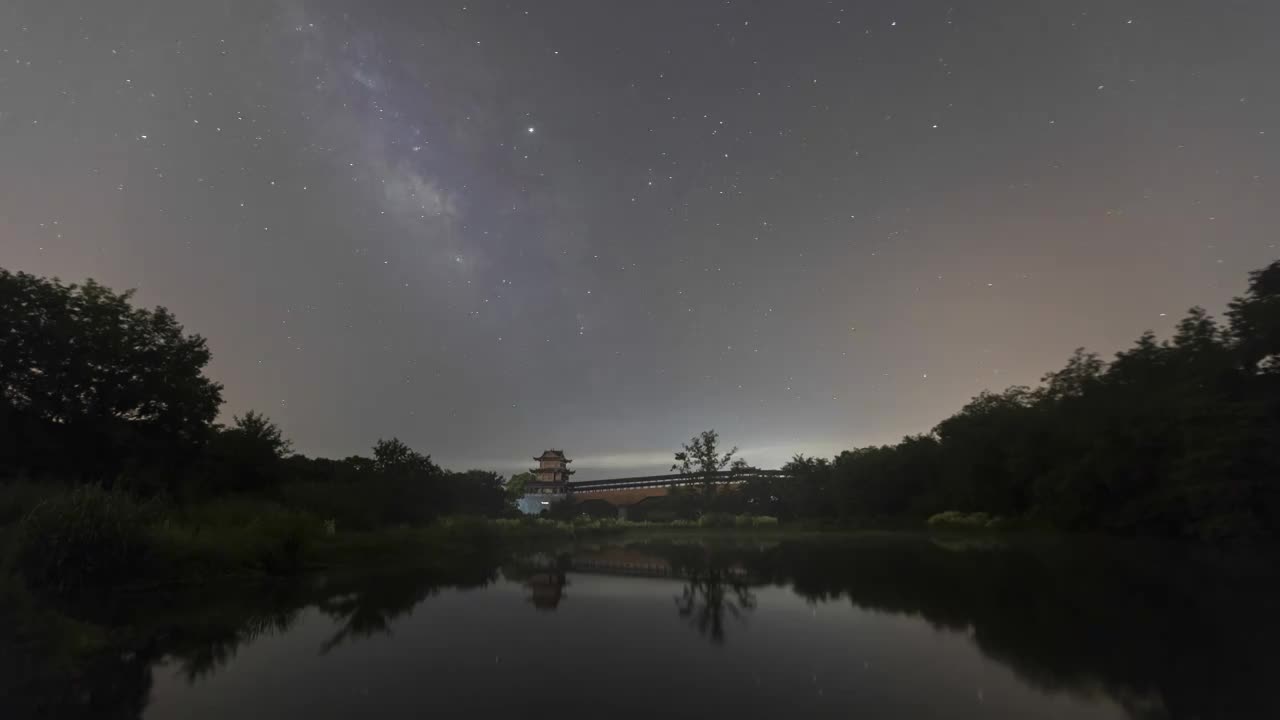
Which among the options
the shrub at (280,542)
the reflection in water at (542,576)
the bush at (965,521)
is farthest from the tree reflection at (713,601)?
the bush at (965,521)

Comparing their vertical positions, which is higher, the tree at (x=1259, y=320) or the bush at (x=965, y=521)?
the tree at (x=1259, y=320)

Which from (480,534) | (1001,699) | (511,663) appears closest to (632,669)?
(511,663)

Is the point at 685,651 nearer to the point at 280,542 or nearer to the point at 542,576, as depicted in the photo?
the point at 542,576

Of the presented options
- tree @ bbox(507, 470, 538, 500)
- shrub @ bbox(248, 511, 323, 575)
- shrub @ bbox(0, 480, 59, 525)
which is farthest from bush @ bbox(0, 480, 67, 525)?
tree @ bbox(507, 470, 538, 500)

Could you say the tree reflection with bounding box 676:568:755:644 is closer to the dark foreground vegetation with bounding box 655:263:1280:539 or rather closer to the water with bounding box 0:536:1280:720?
the water with bounding box 0:536:1280:720

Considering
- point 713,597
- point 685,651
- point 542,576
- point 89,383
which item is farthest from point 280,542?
point 89,383

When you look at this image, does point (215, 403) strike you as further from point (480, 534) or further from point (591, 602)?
point (591, 602)

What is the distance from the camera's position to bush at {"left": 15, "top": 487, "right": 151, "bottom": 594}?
10.2m

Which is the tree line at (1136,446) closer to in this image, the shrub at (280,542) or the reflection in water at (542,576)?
the reflection in water at (542,576)

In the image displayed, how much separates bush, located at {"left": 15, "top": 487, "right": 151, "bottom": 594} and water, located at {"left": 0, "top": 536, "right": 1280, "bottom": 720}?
150cm

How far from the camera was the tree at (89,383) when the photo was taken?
22.4m

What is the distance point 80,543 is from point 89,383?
17000 millimetres

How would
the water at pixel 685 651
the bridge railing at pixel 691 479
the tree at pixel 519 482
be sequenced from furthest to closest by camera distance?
1. the tree at pixel 519 482
2. the bridge railing at pixel 691 479
3. the water at pixel 685 651

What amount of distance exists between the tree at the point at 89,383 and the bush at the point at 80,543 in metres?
14.0
